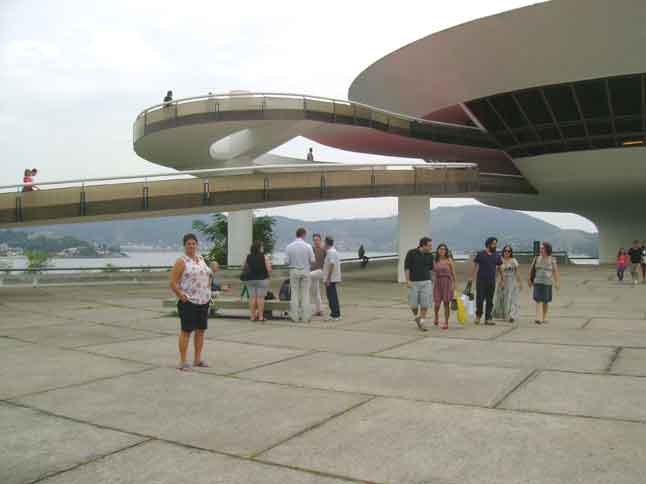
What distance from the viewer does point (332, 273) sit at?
1256 cm

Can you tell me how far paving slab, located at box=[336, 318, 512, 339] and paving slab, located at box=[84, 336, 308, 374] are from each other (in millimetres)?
2665

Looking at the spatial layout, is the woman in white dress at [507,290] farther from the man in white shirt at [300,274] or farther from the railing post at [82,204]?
the railing post at [82,204]

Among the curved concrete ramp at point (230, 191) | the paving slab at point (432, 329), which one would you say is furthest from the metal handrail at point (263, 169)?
the paving slab at point (432, 329)

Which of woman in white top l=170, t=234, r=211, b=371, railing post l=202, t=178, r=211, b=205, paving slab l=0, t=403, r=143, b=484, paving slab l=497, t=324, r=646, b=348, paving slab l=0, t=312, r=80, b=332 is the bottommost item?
paving slab l=0, t=312, r=80, b=332

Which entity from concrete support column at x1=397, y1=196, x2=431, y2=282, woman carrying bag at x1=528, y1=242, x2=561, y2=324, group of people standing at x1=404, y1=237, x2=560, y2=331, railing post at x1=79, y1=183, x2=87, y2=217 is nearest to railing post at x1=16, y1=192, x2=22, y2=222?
railing post at x1=79, y1=183, x2=87, y2=217

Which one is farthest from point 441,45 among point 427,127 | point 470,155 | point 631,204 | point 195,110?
point 631,204

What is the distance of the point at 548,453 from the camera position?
435 centimetres

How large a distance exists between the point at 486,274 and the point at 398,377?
5594 mm

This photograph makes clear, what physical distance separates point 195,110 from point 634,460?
23.8 m

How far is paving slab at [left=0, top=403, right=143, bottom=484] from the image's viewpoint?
4.17m

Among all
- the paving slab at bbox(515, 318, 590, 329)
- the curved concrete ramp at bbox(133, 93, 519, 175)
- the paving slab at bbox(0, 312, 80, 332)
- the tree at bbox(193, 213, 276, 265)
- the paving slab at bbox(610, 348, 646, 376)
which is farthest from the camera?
the tree at bbox(193, 213, 276, 265)

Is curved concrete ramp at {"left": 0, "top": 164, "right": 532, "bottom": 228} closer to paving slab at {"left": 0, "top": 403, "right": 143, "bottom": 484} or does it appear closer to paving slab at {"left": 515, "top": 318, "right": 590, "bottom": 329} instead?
paving slab at {"left": 515, "top": 318, "right": 590, "bottom": 329}

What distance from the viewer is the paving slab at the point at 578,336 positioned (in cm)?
933

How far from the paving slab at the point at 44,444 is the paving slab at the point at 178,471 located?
18 centimetres
